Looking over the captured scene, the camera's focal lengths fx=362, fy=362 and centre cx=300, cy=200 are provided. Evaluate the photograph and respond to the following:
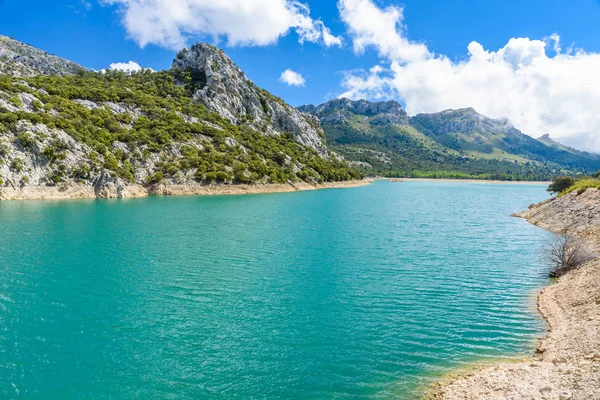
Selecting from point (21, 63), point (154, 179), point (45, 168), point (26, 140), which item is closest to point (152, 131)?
point (154, 179)

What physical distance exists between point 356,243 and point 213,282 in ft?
62.7

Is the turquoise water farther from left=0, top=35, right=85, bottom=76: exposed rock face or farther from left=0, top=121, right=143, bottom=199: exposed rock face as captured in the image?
left=0, top=35, right=85, bottom=76: exposed rock face

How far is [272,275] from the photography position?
27.2 meters

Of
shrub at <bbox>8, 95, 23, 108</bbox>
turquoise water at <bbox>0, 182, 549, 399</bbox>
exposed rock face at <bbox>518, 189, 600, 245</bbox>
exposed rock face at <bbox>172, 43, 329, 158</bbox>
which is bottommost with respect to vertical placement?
turquoise water at <bbox>0, 182, 549, 399</bbox>

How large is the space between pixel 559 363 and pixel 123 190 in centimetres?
8805

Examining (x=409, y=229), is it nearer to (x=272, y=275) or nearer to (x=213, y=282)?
(x=272, y=275)

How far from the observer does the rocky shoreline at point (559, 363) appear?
39.7 feet

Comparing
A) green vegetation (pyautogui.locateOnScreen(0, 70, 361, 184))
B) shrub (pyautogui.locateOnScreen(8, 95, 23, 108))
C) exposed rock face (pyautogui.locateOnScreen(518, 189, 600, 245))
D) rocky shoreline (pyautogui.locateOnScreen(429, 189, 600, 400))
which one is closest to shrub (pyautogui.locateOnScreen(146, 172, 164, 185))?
green vegetation (pyautogui.locateOnScreen(0, 70, 361, 184))

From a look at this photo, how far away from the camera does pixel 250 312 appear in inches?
789

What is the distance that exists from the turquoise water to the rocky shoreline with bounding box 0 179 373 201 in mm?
36653

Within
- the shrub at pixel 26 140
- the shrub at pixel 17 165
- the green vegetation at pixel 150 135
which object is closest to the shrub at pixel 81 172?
the green vegetation at pixel 150 135

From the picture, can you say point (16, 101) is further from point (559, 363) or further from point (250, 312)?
point (559, 363)

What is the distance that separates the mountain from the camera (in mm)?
79812

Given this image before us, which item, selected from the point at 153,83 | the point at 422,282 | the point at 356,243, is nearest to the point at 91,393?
the point at 422,282
